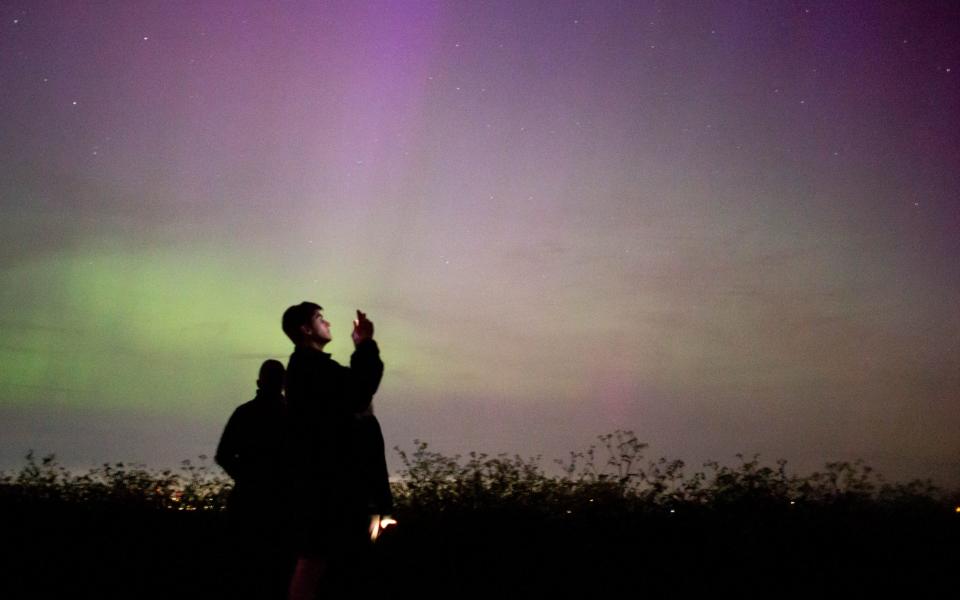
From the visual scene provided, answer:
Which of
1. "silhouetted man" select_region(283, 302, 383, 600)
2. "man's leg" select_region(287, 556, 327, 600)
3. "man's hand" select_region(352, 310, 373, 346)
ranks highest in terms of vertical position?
"man's hand" select_region(352, 310, 373, 346)

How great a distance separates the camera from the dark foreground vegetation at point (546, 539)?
5.96m

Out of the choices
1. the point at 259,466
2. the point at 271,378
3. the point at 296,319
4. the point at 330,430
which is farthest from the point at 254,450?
the point at 330,430

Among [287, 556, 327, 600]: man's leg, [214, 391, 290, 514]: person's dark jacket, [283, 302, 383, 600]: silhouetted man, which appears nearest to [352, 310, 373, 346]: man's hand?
[283, 302, 383, 600]: silhouetted man

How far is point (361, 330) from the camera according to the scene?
12.9ft

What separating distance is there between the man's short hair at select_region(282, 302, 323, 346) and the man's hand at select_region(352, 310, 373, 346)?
40 centimetres

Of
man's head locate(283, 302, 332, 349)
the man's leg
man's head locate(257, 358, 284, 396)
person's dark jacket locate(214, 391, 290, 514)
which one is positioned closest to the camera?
the man's leg

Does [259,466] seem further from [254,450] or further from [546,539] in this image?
[546,539]

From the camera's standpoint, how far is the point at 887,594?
564 centimetres

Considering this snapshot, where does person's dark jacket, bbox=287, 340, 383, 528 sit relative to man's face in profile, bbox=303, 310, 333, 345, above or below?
below

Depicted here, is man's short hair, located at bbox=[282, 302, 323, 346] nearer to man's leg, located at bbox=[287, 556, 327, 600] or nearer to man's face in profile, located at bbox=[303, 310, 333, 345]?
man's face in profile, located at bbox=[303, 310, 333, 345]

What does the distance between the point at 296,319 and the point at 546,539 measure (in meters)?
3.62

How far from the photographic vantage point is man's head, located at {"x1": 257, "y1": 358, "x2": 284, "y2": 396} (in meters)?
5.40

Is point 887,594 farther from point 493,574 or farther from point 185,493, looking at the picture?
point 185,493

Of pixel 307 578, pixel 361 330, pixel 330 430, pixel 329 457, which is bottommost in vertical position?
pixel 307 578
